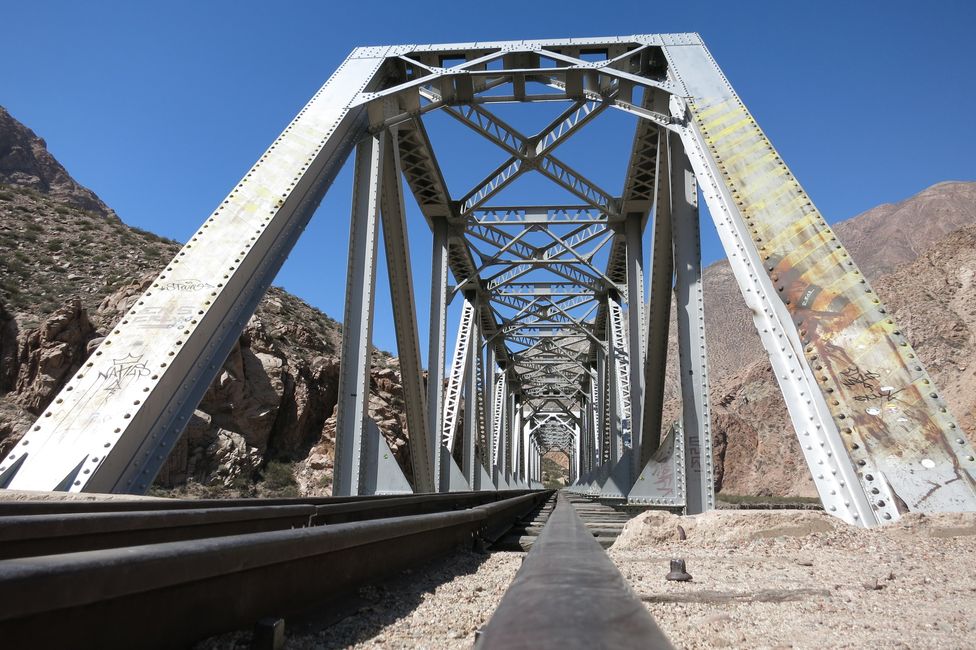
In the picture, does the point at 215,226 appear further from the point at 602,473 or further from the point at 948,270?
the point at 948,270

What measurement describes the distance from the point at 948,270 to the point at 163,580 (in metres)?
41.5

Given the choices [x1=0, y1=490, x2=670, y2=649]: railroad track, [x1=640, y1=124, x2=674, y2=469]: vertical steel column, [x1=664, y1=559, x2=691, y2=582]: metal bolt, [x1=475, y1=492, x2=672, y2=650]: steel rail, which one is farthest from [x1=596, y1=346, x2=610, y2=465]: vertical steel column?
[x1=475, y1=492, x2=672, y2=650]: steel rail

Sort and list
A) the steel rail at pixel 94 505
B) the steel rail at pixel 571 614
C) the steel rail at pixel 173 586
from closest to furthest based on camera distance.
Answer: the steel rail at pixel 571 614, the steel rail at pixel 173 586, the steel rail at pixel 94 505

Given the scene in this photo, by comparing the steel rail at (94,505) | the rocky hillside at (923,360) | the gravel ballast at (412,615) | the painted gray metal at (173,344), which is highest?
the rocky hillside at (923,360)

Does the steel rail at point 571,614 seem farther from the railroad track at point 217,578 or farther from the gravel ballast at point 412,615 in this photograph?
the gravel ballast at point 412,615

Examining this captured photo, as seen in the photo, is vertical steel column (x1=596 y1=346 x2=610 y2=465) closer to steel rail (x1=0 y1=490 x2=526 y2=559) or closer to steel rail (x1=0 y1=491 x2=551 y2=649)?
steel rail (x1=0 y1=490 x2=526 y2=559)

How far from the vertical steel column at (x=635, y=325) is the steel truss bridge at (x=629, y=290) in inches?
3.4

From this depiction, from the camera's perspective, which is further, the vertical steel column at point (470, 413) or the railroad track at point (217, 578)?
the vertical steel column at point (470, 413)

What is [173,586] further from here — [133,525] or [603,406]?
[603,406]

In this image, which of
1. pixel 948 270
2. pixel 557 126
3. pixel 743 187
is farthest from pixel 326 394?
pixel 948 270

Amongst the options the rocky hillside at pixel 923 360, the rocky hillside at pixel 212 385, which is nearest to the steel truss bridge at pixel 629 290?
the rocky hillside at pixel 212 385

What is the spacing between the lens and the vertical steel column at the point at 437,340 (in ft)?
46.0

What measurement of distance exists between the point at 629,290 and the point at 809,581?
13.5 meters

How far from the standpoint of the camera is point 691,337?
331 inches
